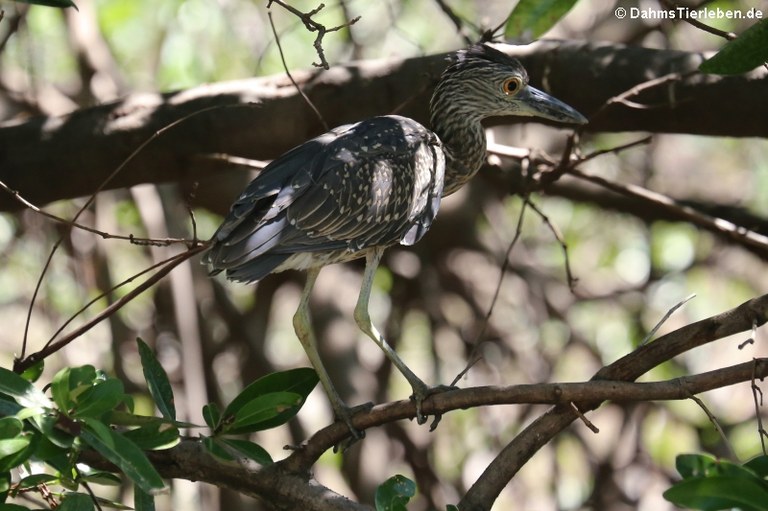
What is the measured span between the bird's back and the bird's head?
28 centimetres

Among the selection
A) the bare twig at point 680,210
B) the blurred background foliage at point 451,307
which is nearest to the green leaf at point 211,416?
the bare twig at point 680,210

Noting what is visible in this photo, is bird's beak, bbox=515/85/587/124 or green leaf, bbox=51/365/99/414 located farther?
bird's beak, bbox=515/85/587/124

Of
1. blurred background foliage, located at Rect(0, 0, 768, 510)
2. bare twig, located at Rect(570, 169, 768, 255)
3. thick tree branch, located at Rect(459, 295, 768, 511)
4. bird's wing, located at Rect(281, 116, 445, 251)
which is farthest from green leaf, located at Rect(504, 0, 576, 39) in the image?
blurred background foliage, located at Rect(0, 0, 768, 510)

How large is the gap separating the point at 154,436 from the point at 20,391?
218 millimetres

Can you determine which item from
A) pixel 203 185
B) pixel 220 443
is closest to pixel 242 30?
pixel 203 185

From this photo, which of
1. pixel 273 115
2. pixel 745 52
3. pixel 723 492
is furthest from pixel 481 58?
pixel 723 492

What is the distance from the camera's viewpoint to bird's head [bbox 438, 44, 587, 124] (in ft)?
9.01

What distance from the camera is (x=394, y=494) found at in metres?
1.73

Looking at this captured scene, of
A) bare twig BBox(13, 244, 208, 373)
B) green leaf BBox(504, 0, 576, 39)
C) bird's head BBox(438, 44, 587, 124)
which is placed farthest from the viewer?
bird's head BBox(438, 44, 587, 124)

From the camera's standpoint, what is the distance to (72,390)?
1.65m

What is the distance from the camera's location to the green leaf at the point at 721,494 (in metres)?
1.41

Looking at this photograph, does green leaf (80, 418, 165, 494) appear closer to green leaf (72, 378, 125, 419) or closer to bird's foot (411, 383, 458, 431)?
green leaf (72, 378, 125, 419)

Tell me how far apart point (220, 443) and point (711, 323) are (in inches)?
32.7

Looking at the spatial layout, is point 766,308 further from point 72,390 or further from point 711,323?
point 72,390
